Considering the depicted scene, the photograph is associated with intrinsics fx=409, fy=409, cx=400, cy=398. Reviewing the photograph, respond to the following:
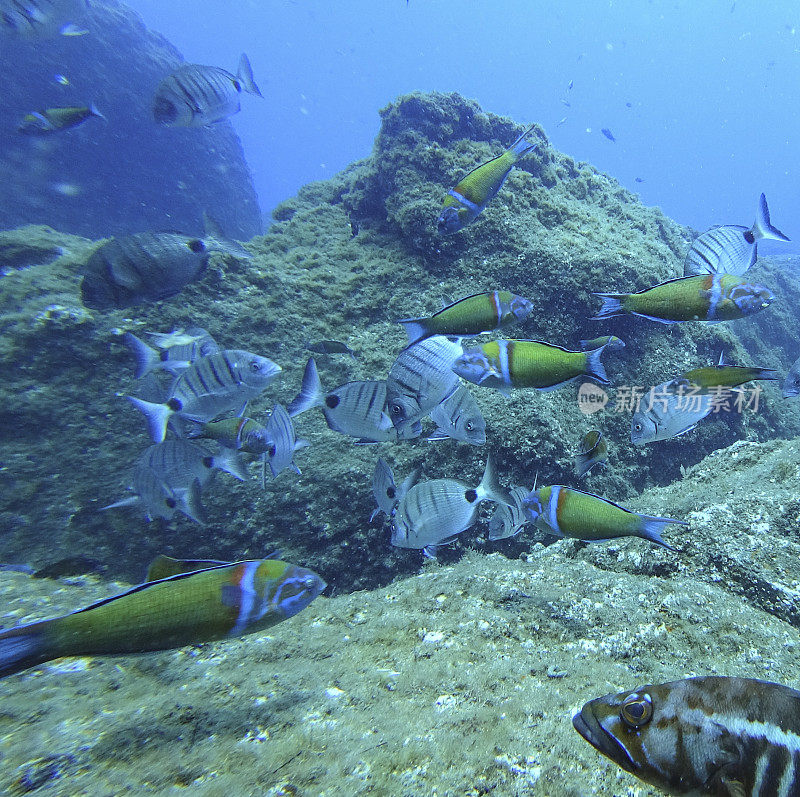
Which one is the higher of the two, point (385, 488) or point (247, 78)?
point (247, 78)

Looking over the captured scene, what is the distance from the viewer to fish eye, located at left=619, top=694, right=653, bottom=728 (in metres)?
1.03

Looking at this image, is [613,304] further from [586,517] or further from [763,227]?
[763,227]

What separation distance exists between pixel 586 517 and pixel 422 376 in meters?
1.07

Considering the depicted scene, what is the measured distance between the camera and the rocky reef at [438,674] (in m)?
1.51

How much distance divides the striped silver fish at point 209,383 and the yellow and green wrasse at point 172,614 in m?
1.80

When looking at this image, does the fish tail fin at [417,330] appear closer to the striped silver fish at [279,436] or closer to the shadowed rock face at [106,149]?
the striped silver fish at [279,436]

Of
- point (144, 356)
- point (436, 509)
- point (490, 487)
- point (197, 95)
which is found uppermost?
point (197, 95)

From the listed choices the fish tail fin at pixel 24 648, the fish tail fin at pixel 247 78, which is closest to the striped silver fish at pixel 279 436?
the fish tail fin at pixel 24 648

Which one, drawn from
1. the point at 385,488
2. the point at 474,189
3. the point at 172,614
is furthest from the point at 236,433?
the point at 474,189

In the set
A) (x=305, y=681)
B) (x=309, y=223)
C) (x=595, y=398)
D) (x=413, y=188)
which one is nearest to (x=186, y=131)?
(x=309, y=223)

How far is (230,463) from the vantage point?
336 centimetres

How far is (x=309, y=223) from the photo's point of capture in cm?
709

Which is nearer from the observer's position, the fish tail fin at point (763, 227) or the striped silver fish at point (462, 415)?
the fish tail fin at point (763, 227)

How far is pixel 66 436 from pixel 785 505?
6022 millimetres
